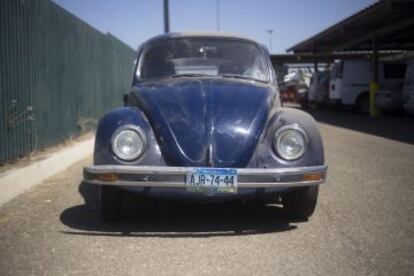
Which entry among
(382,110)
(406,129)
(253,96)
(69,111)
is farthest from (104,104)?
(382,110)

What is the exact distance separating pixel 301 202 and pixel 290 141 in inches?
24.9

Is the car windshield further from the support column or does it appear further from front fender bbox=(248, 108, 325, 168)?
the support column

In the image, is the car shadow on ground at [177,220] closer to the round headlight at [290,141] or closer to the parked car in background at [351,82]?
the round headlight at [290,141]

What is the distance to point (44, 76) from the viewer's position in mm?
8492

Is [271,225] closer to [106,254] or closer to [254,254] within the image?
[254,254]

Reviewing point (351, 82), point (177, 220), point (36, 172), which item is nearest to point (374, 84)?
point (351, 82)

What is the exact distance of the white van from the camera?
22.4 metres

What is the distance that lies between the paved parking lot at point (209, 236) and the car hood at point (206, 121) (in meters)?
0.67

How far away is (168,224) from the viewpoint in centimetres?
504

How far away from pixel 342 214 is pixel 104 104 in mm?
9220

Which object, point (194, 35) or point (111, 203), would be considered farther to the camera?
point (194, 35)

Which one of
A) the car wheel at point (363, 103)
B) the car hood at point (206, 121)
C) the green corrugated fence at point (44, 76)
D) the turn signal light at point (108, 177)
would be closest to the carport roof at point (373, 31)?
the car wheel at point (363, 103)

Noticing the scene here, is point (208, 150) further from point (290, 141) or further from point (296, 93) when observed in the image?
point (296, 93)

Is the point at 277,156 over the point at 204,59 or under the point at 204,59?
under
